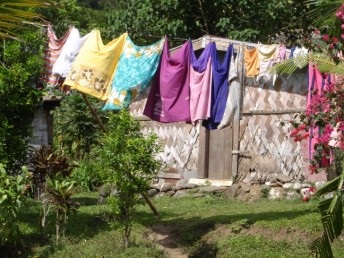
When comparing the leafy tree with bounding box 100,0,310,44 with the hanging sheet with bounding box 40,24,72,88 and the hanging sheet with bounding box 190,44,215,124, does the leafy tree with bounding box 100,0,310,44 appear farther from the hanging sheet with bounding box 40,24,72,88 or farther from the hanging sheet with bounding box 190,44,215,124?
the hanging sheet with bounding box 190,44,215,124

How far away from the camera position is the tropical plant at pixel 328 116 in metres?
5.61

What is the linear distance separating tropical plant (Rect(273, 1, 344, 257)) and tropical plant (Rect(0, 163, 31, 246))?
11.7 ft

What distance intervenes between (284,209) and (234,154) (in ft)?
8.53

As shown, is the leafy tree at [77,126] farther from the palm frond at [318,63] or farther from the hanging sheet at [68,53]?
the palm frond at [318,63]

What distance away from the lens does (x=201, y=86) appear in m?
8.75

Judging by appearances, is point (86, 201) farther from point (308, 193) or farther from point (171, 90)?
point (308, 193)

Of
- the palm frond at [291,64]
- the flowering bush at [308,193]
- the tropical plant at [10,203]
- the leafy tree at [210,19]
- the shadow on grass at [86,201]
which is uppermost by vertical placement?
the leafy tree at [210,19]

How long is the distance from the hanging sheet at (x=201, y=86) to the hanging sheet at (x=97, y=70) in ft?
3.79

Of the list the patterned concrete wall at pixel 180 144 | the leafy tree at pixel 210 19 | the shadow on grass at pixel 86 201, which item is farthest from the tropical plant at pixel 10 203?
the leafy tree at pixel 210 19

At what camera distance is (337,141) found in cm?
680

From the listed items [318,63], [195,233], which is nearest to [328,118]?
[318,63]

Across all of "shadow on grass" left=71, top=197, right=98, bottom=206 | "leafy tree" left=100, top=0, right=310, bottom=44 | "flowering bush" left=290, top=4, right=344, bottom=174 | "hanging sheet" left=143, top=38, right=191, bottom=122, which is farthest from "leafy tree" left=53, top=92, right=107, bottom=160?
"flowering bush" left=290, top=4, right=344, bottom=174

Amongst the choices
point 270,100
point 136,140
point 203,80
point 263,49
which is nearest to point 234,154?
point 270,100

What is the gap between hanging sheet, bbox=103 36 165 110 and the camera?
880cm
